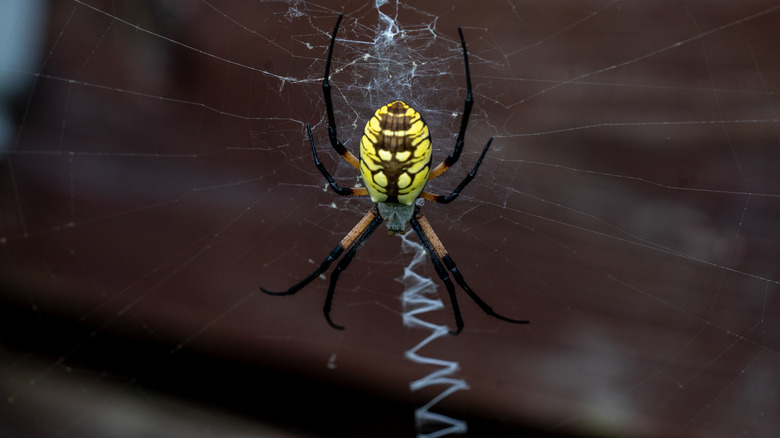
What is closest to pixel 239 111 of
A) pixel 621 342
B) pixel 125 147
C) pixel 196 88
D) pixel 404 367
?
pixel 196 88

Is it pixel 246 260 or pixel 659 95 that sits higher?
pixel 659 95

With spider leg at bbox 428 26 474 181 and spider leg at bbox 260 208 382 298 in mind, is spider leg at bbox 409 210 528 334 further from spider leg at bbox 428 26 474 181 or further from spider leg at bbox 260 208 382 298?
spider leg at bbox 428 26 474 181

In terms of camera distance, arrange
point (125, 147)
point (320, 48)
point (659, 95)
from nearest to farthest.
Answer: point (659, 95) → point (320, 48) → point (125, 147)

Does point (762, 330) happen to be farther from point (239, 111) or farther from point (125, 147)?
point (125, 147)

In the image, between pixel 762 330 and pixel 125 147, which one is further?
pixel 125 147

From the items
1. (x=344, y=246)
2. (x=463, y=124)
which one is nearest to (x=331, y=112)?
(x=463, y=124)

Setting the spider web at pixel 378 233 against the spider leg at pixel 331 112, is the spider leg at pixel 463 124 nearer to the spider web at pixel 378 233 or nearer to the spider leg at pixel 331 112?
the spider web at pixel 378 233

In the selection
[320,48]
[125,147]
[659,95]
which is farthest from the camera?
[125,147]

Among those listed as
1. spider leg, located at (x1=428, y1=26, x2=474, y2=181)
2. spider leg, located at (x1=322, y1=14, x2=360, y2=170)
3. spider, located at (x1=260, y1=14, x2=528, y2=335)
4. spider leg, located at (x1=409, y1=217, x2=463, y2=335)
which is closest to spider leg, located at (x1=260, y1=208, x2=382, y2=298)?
spider, located at (x1=260, y1=14, x2=528, y2=335)
